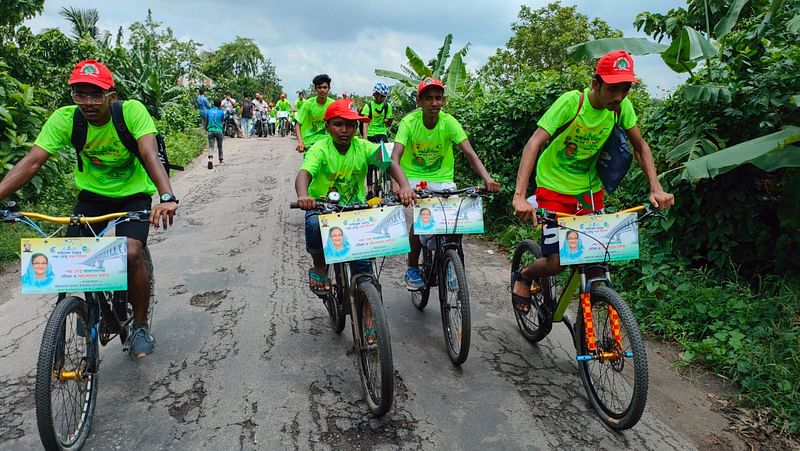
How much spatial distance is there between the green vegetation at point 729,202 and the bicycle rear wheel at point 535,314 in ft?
3.57

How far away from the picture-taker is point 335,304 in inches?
163

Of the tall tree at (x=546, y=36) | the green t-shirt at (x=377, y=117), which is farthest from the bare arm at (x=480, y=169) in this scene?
the tall tree at (x=546, y=36)

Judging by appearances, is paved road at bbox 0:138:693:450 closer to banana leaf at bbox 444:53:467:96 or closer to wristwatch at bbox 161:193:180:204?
wristwatch at bbox 161:193:180:204

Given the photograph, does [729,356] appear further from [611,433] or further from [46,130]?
[46,130]

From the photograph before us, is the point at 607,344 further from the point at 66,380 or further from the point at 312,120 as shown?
the point at 312,120

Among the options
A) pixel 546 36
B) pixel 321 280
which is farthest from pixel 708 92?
pixel 546 36

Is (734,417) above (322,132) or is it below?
below

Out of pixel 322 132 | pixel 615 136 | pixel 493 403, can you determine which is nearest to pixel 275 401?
pixel 493 403

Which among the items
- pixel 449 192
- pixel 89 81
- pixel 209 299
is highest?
pixel 89 81

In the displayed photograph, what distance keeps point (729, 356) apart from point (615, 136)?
6.08 ft

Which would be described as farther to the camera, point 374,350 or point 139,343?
point 139,343

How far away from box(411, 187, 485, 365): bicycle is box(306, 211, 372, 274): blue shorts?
1.68 feet

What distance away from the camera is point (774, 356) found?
350 cm

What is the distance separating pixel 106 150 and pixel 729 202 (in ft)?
16.4
